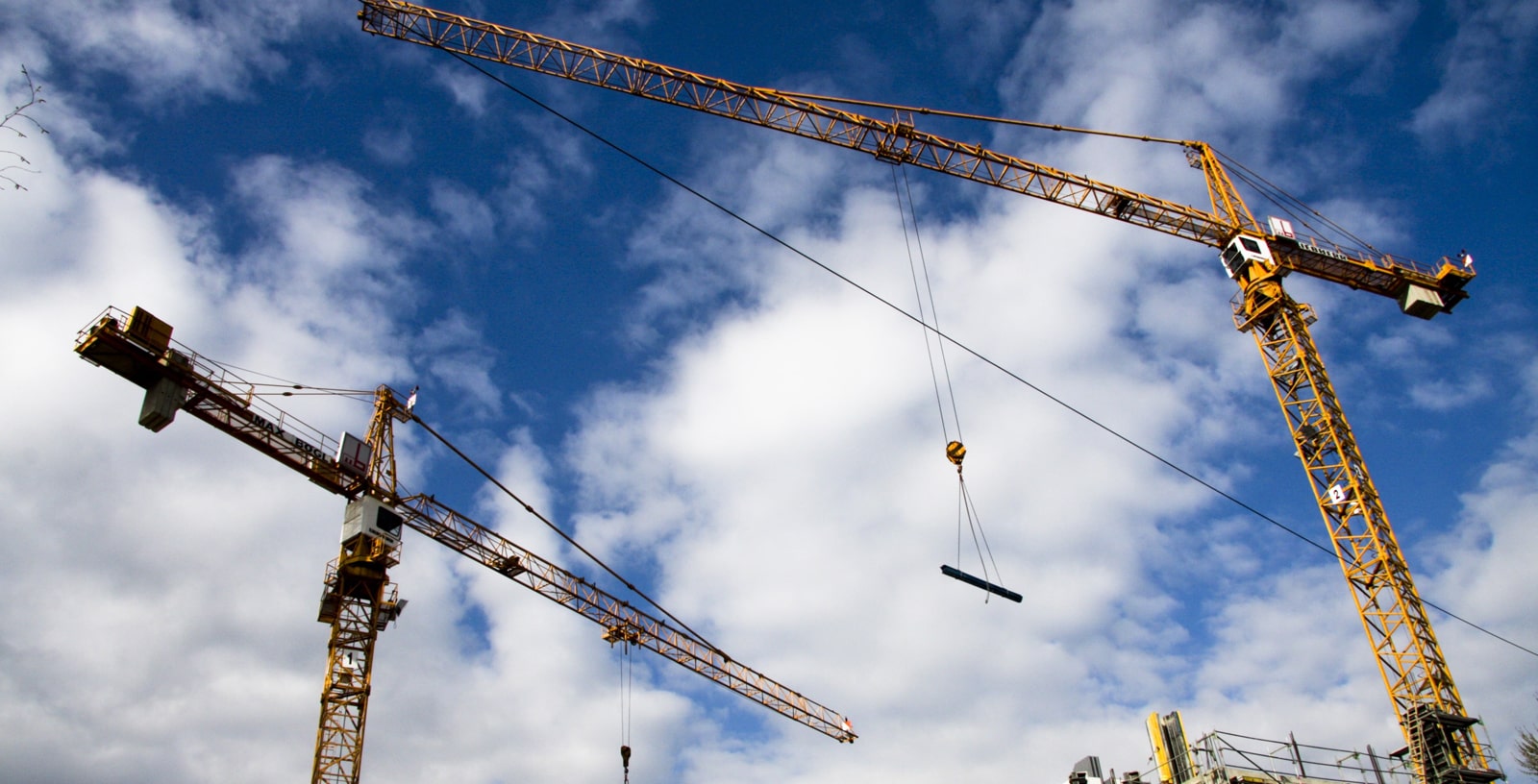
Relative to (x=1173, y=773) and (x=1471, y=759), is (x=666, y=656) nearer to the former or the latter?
(x=1173, y=773)

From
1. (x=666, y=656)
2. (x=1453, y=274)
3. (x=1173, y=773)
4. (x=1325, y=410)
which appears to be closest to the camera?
(x=1173, y=773)

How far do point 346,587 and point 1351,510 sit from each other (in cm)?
4714

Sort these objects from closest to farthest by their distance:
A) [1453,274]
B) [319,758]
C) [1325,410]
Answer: [319,758], [1325,410], [1453,274]

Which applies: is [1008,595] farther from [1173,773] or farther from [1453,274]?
[1453,274]

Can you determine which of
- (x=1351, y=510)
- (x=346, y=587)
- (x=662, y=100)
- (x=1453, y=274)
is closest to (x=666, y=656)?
(x=346, y=587)

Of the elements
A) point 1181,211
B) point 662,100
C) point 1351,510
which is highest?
point 662,100

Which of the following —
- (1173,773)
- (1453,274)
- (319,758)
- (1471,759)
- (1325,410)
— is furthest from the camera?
(1453,274)

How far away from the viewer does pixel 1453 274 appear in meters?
53.4

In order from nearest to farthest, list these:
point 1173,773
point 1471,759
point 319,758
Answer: point 1173,773, point 1471,759, point 319,758

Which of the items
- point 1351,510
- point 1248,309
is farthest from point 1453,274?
point 1351,510

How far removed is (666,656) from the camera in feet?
212

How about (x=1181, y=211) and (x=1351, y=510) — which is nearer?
(x=1351, y=510)

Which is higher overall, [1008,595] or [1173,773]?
[1008,595]

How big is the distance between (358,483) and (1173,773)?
3901cm
